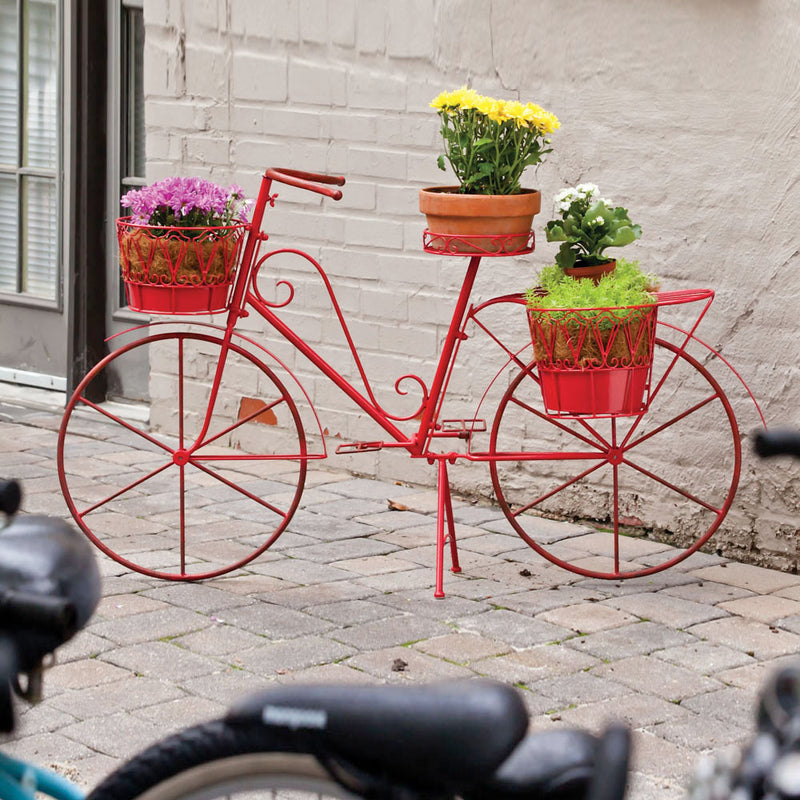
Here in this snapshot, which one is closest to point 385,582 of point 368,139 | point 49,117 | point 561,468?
point 561,468

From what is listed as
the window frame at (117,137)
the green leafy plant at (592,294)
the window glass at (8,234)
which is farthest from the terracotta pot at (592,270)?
the window glass at (8,234)

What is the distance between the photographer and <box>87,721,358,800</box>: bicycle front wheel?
5.41 ft

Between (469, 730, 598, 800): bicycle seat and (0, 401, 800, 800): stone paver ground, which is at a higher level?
(469, 730, 598, 800): bicycle seat

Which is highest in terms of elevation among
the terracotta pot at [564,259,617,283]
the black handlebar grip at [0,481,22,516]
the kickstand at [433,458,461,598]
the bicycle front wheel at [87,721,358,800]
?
the terracotta pot at [564,259,617,283]

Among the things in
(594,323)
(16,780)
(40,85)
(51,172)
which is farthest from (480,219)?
(40,85)

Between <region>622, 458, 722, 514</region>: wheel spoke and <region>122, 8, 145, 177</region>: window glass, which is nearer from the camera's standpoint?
<region>622, 458, 722, 514</region>: wheel spoke

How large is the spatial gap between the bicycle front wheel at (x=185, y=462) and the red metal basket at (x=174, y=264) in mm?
245

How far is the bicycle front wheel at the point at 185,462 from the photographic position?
15.4 feet

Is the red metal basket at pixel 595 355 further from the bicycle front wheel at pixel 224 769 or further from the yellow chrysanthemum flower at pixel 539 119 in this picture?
the bicycle front wheel at pixel 224 769

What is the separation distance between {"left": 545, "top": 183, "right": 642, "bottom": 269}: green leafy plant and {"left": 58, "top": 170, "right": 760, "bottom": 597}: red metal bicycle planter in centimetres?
14

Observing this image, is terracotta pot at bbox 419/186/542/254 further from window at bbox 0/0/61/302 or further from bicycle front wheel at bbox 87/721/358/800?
window at bbox 0/0/61/302

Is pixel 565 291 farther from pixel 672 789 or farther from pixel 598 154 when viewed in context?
pixel 672 789

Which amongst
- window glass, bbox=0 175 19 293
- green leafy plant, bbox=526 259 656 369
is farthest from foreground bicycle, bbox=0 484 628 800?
window glass, bbox=0 175 19 293

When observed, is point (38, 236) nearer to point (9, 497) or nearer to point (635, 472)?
point (635, 472)
